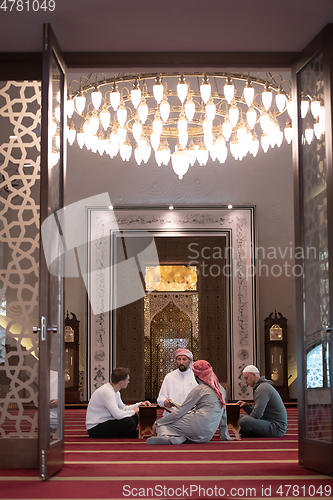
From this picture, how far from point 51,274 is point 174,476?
126 cm

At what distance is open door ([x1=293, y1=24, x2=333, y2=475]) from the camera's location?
9.73ft

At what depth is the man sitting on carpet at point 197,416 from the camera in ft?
14.3

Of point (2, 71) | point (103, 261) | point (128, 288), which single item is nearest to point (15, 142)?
point (2, 71)

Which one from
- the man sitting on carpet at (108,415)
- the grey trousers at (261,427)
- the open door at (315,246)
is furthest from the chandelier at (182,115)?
the grey trousers at (261,427)

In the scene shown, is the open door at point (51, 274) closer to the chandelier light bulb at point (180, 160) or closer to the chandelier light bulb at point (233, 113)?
the chandelier light bulb at point (180, 160)

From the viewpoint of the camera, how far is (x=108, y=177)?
8.27 m

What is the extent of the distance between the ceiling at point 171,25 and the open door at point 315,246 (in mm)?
210

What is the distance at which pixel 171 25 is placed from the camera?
3080mm

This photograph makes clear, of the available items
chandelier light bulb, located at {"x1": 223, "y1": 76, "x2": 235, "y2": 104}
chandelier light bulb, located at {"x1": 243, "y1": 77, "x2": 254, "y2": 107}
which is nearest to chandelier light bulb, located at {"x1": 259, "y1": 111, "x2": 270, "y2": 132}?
chandelier light bulb, located at {"x1": 243, "y1": 77, "x2": 254, "y2": 107}

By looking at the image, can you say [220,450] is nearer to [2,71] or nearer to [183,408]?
[183,408]

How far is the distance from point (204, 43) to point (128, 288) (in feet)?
18.6

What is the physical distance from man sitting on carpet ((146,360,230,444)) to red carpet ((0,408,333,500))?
14.4 inches

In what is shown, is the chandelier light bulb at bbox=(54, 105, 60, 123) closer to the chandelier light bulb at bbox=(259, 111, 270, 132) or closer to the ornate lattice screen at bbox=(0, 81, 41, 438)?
the ornate lattice screen at bbox=(0, 81, 41, 438)

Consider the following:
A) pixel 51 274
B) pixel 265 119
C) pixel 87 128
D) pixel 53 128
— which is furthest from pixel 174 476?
pixel 87 128
